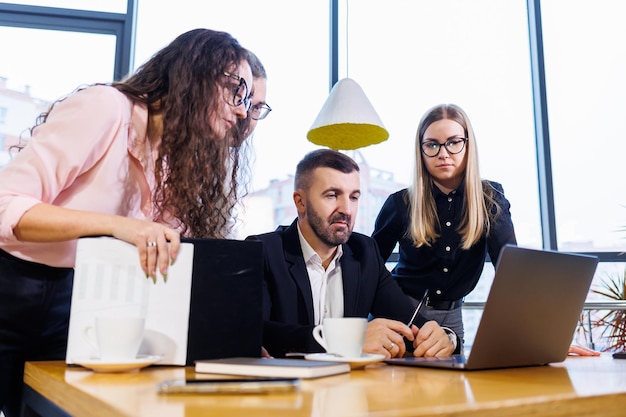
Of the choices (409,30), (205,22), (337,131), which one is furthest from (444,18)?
(337,131)

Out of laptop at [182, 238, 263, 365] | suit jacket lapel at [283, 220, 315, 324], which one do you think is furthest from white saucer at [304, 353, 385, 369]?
suit jacket lapel at [283, 220, 315, 324]

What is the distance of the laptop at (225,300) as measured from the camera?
37.3 inches

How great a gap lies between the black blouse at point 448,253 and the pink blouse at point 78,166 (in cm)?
122

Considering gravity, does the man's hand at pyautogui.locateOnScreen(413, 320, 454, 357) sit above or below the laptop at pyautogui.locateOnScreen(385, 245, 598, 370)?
below

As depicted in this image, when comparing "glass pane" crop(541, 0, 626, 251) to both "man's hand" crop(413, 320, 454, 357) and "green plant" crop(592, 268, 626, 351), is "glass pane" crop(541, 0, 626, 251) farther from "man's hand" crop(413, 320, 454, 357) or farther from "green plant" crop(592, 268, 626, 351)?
"man's hand" crop(413, 320, 454, 357)

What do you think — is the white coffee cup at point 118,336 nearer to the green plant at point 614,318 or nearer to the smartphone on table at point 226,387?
the smartphone on table at point 226,387

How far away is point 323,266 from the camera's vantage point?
1.96 meters

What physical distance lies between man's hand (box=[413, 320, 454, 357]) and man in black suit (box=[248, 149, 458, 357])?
0.07 metres

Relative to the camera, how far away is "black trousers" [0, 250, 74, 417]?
40.4 inches

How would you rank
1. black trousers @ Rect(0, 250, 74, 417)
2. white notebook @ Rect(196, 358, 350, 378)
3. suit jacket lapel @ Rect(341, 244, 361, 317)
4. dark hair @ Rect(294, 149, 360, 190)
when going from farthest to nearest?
1. dark hair @ Rect(294, 149, 360, 190)
2. suit jacket lapel @ Rect(341, 244, 361, 317)
3. black trousers @ Rect(0, 250, 74, 417)
4. white notebook @ Rect(196, 358, 350, 378)

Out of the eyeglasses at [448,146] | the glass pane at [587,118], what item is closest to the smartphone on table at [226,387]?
the eyeglasses at [448,146]

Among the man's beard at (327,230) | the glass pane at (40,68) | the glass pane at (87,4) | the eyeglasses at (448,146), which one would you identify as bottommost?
the man's beard at (327,230)

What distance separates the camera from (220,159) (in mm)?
1301

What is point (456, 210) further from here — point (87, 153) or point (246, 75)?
point (87, 153)
